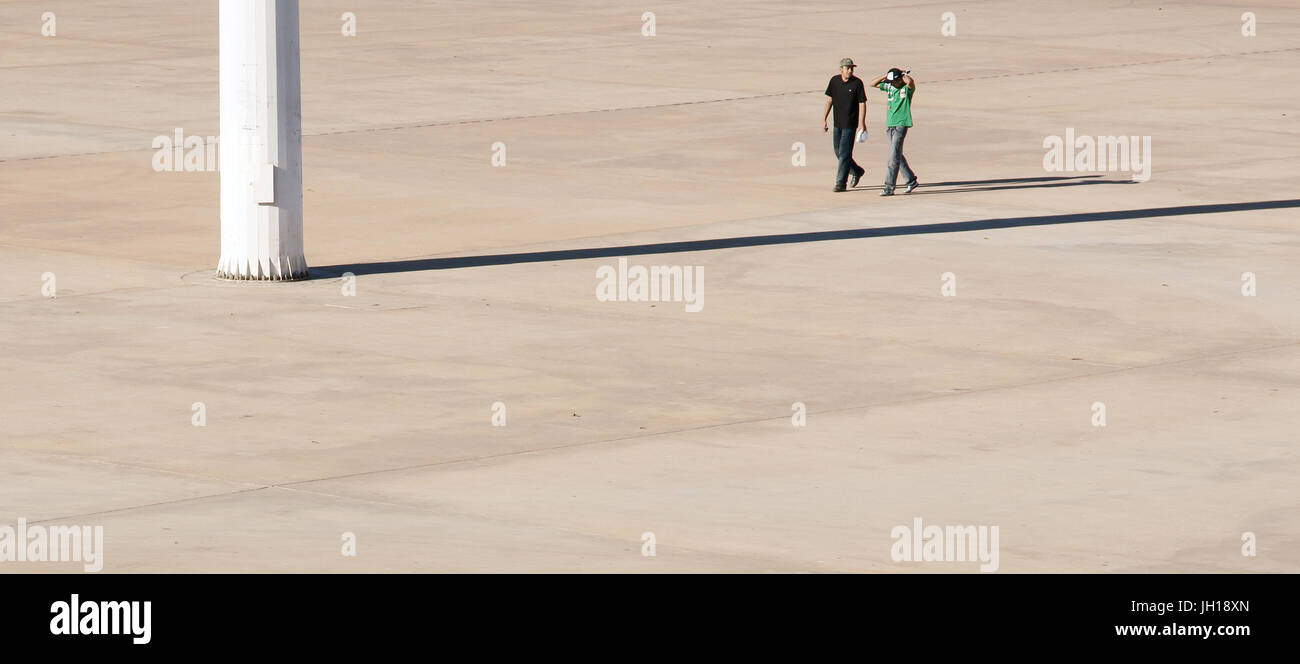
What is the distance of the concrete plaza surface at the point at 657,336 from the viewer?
40.4 feet

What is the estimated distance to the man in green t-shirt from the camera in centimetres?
2609

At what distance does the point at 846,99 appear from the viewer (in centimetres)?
2638

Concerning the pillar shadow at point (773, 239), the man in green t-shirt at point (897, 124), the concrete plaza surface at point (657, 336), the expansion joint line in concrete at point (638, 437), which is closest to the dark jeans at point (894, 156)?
the man in green t-shirt at point (897, 124)

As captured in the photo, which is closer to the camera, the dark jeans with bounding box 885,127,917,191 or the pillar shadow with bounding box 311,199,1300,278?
the pillar shadow with bounding box 311,199,1300,278

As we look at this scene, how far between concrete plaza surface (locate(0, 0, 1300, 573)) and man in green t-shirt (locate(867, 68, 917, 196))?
1.50 ft

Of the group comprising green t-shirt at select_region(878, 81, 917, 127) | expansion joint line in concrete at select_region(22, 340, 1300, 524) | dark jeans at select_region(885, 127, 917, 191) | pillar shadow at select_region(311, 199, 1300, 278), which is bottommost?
expansion joint line in concrete at select_region(22, 340, 1300, 524)

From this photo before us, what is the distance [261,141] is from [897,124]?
8701 millimetres

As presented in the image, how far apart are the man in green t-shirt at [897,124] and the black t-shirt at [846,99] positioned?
0.28 m

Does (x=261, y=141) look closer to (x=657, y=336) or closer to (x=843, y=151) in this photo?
(x=657, y=336)

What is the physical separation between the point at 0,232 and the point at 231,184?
146 inches

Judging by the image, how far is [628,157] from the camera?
95.0ft

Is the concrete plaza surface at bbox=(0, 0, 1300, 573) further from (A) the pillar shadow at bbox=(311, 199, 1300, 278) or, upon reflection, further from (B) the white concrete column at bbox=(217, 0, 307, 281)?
(B) the white concrete column at bbox=(217, 0, 307, 281)

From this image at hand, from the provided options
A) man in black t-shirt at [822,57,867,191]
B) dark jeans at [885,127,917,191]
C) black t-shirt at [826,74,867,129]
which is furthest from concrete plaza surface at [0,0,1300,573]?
black t-shirt at [826,74,867,129]

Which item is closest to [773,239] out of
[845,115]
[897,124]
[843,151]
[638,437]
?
[843,151]
